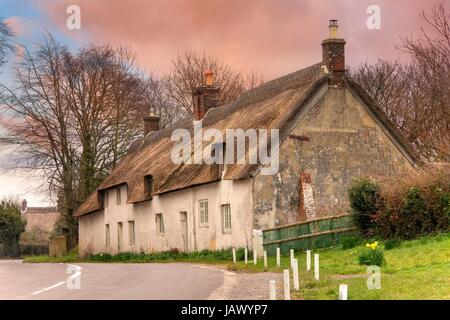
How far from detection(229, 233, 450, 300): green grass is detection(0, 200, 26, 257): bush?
158 ft

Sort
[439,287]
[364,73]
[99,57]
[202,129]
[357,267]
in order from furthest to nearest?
[364,73], [99,57], [202,129], [357,267], [439,287]

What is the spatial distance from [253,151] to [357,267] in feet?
39.0

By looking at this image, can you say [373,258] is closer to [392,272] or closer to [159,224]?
[392,272]

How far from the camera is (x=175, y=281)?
17.4 meters

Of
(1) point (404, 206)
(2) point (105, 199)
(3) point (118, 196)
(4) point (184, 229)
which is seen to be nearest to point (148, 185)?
(4) point (184, 229)

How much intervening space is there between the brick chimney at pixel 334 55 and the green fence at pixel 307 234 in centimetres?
690

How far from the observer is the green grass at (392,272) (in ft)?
41.4

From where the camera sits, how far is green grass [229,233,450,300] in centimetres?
1263

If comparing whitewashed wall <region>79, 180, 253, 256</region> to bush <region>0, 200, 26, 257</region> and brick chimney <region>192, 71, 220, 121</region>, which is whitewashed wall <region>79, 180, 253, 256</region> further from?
bush <region>0, 200, 26, 257</region>

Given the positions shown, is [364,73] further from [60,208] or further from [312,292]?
[312,292]

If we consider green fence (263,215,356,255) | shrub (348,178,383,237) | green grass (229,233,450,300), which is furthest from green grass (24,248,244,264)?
shrub (348,178,383,237)

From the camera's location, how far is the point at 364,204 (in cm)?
2586

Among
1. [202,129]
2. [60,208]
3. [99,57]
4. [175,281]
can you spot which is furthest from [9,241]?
[175,281]

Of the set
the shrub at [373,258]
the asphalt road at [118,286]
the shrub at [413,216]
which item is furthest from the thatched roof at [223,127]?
the asphalt road at [118,286]
